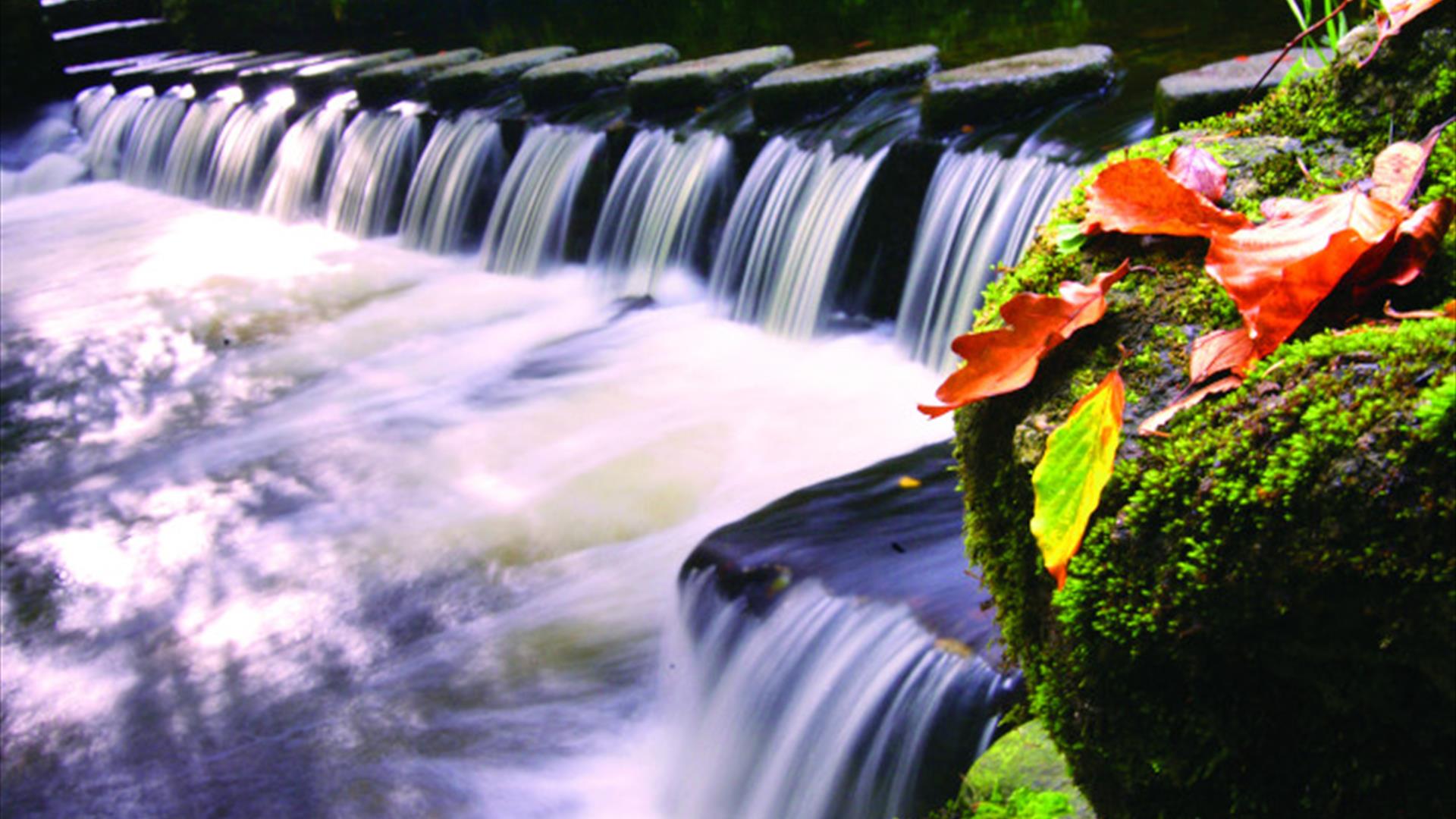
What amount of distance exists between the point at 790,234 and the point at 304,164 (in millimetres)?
6234

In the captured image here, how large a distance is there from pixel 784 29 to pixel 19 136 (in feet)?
33.7

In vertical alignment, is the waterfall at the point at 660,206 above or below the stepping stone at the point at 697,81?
below

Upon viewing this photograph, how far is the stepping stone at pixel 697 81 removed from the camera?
24.4 feet

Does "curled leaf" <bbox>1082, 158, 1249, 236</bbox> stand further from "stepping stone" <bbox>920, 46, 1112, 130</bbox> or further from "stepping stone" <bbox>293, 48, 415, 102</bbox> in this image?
"stepping stone" <bbox>293, 48, 415, 102</bbox>

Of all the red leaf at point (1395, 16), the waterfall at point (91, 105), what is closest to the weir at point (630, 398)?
the red leaf at point (1395, 16)

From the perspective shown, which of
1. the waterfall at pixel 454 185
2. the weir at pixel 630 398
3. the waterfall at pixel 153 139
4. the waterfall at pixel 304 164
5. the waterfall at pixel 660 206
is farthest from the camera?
the waterfall at pixel 153 139

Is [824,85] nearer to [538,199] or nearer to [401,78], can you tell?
[538,199]

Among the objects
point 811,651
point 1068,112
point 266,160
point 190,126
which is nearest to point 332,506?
point 811,651

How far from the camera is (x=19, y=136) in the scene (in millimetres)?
14875

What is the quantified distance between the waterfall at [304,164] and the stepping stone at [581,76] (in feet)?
9.33

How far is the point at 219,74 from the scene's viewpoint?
13.2 metres

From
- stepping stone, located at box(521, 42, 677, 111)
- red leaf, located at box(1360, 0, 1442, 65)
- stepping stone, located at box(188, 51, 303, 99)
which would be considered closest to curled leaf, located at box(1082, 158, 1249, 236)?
red leaf, located at box(1360, 0, 1442, 65)

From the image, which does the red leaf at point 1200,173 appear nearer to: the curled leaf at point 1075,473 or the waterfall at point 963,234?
the curled leaf at point 1075,473

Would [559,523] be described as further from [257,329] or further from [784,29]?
[784,29]
